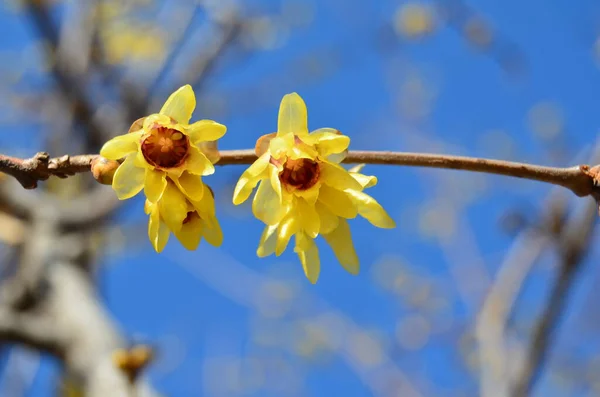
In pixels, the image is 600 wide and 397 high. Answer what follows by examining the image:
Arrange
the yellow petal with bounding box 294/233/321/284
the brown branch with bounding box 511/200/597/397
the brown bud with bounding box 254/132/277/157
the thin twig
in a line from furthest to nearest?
the brown branch with bounding box 511/200/597/397, the yellow petal with bounding box 294/233/321/284, the brown bud with bounding box 254/132/277/157, the thin twig

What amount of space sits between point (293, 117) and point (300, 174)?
87 mm

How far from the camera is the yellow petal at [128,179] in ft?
2.64

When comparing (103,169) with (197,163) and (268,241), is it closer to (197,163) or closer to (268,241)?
(197,163)

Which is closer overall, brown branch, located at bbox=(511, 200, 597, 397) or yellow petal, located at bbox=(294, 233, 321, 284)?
yellow petal, located at bbox=(294, 233, 321, 284)

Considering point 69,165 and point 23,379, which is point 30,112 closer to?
point 23,379

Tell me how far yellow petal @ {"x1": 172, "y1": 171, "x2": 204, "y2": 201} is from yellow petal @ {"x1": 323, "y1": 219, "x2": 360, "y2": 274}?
0.75ft

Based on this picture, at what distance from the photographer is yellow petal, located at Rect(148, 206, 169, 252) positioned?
2.79ft

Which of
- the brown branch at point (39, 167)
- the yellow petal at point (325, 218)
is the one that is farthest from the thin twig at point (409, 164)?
the yellow petal at point (325, 218)

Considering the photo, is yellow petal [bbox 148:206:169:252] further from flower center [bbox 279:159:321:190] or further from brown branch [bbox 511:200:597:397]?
brown branch [bbox 511:200:597:397]

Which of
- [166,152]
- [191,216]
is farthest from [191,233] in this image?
[166,152]

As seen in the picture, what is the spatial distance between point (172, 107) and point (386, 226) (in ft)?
1.23

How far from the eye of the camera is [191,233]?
2.93 ft

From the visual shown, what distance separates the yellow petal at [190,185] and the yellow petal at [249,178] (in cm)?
5

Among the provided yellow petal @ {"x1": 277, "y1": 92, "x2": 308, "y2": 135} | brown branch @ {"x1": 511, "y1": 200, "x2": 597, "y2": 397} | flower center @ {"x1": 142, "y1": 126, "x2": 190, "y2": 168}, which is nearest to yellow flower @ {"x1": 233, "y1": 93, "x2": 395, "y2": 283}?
yellow petal @ {"x1": 277, "y1": 92, "x2": 308, "y2": 135}
